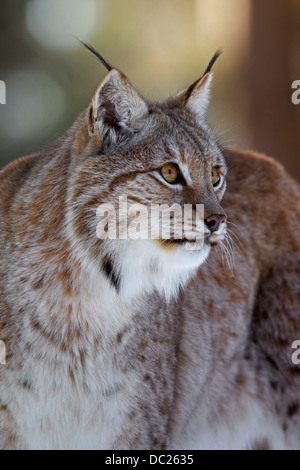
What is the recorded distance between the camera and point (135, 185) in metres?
3.22

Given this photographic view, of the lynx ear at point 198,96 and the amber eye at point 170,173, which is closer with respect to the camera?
the amber eye at point 170,173

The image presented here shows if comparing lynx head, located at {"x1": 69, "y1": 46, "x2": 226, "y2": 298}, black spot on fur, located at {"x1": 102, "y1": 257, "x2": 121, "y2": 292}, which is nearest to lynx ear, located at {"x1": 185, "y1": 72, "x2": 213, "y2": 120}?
lynx head, located at {"x1": 69, "y1": 46, "x2": 226, "y2": 298}

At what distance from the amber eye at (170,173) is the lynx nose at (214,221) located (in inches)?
10.1

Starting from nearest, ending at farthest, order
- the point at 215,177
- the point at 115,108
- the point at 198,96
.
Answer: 1. the point at 115,108
2. the point at 215,177
3. the point at 198,96

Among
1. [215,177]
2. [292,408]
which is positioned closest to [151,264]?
[215,177]

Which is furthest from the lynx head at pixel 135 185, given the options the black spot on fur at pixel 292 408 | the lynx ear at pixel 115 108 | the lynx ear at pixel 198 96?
the black spot on fur at pixel 292 408

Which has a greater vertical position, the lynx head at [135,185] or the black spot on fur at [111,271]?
the lynx head at [135,185]

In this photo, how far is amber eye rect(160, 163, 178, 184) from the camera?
127 inches

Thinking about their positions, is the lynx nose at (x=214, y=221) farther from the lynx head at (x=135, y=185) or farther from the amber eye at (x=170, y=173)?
the amber eye at (x=170, y=173)

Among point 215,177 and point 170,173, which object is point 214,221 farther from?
point 215,177

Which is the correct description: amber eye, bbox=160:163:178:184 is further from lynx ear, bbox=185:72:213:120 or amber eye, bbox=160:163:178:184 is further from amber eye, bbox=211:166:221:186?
lynx ear, bbox=185:72:213:120

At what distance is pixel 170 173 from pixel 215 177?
0.39 m

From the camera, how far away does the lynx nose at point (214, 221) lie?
124 inches

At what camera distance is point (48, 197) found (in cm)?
344
